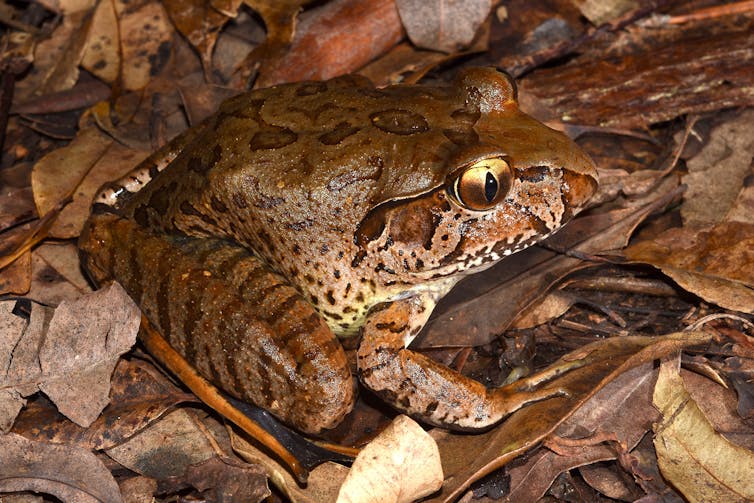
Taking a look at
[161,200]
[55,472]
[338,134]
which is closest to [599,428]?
[338,134]

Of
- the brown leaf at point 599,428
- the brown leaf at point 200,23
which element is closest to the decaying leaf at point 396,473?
the brown leaf at point 599,428

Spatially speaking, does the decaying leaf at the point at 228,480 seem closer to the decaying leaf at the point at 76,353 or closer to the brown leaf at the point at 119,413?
the brown leaf at the point at 119,413

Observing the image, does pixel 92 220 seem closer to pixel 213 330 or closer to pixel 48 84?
pixel 213 330

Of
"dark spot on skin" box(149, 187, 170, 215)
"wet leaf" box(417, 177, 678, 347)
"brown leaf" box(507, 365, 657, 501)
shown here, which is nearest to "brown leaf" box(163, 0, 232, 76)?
"dark spot on skin" box(149, 187, 170, 215)

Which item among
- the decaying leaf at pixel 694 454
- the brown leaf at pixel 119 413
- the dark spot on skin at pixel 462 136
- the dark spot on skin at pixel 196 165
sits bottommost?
the decaying leaf at pixel 694 454

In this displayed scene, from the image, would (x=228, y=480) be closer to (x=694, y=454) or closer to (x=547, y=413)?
(x=547, y=413)

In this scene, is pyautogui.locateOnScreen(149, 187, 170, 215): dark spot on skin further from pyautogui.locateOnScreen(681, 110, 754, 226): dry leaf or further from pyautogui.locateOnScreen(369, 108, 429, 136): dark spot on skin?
pyautogui.locateOnScreen(681, 110, 754, 226): dry leaf
